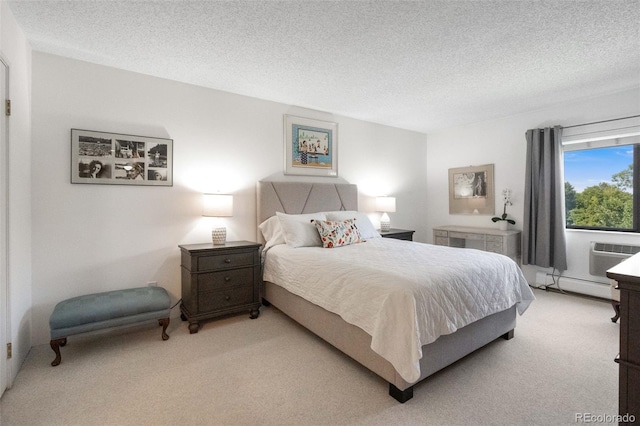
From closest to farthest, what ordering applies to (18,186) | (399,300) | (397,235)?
(399,300) < (18,186) < (397,235)

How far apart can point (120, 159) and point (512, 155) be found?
519cm

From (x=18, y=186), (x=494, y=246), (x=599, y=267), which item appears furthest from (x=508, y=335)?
(x=18, y=186)

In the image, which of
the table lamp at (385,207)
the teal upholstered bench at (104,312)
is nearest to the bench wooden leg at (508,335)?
the table lamp at (385,207)

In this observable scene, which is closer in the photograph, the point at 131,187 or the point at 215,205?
the point at 131,187

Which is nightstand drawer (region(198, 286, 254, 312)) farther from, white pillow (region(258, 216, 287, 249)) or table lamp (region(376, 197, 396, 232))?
table lamp (region(376, 197, 396, 232))

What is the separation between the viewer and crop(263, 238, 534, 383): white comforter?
178 cm

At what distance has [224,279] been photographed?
303 cm

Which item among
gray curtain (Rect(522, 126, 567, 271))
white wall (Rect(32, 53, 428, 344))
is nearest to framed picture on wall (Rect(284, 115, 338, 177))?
white wall (Rect(32, 53, 428, 344))

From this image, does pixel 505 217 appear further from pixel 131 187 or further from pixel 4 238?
pixel 4 238

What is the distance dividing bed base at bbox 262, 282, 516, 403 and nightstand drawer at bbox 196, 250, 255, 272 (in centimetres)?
65

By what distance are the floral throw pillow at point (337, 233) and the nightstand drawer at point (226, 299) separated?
968mm

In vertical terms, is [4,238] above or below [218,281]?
above

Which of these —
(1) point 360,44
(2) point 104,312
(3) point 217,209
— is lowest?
(2) point 104,312

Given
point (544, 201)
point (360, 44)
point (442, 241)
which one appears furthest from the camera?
point (442, 241)
